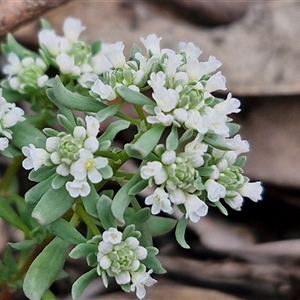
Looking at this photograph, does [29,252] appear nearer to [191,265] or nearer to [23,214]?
[23,214]

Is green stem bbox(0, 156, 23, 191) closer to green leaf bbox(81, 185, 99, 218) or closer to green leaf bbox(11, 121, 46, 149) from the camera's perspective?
green leaf bbox(11, 121, 46, 149)

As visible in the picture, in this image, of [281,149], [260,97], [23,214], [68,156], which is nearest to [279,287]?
[281,149]

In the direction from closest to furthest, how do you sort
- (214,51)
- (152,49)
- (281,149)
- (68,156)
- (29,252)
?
(68,156) < (152,49) < (29,252) < (281,149) < (214,51)

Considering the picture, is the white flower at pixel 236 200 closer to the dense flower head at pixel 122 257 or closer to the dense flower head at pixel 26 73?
the dense flower head at pixel 122 257

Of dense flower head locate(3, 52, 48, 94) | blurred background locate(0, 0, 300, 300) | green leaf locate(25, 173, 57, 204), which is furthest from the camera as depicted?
blurred background locate(0, 0, 300, 300)

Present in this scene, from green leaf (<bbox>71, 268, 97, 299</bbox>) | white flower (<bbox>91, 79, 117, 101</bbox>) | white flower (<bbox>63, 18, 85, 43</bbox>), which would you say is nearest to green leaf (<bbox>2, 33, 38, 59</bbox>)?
white flower (<bbox>63, 18, 85, 43</bbox>)

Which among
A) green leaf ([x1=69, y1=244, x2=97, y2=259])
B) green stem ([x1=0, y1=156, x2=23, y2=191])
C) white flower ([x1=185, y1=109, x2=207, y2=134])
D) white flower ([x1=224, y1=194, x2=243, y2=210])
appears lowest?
green stem ([x1=0, y1=156, x2=23, y2=191])

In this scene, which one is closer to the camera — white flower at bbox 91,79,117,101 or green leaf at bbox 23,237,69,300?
white flower at bbox 91,79,117,101
